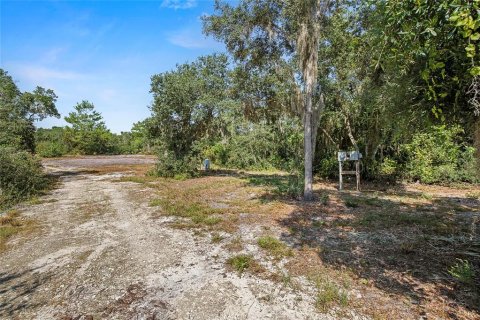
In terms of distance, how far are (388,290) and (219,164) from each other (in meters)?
17.9

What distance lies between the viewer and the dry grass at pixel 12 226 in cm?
541

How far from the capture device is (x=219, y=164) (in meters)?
20.7

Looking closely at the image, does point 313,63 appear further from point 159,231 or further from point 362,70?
point 159,231

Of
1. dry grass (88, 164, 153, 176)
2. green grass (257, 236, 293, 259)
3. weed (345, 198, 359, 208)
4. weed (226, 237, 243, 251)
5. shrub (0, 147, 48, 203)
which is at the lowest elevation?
weed (226, 237, 243, 251)

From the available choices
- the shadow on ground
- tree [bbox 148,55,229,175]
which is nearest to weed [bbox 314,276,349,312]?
the shadow on ground

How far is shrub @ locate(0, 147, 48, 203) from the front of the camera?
8906 millimetres

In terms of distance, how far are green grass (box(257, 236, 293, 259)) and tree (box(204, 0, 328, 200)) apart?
11.2 feet

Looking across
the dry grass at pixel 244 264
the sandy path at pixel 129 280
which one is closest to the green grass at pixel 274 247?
the dry grass at pixel 244 264

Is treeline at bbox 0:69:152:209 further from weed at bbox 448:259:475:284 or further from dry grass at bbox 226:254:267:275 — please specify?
weed at bbox 448:259:475:284

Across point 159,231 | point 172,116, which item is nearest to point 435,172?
point 159,231

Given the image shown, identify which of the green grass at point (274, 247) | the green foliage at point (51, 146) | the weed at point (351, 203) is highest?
the green foliage at point (51, 146)

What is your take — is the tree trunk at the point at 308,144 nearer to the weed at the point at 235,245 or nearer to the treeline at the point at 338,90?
the treeline at the point at 338,90

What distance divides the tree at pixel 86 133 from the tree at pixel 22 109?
2692cm

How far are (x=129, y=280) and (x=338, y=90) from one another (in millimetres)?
8751
